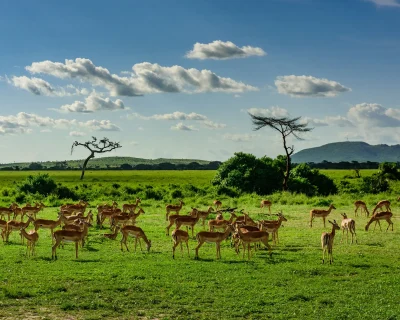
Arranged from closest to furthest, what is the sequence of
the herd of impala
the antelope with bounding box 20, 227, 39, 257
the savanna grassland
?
1. the savanna grassland
2. the herd of impala
3. the antelope with bounding box 20, 227, 39, 257

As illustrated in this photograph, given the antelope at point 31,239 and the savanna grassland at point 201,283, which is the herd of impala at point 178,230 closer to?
the antelope at point 31,239

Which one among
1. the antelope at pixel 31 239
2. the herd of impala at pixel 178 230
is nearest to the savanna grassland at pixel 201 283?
the antelope at pixel 31 239

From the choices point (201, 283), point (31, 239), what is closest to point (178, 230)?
point (201, 283)

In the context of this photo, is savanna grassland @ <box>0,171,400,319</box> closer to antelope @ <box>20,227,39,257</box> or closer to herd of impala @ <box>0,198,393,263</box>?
antelope @ <box>20,227,39,257</box>

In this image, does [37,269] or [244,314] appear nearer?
[244,314]

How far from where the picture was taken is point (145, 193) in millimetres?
41656

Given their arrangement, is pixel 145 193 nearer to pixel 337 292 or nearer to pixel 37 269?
pixel 37 269

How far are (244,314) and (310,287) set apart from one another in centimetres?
243

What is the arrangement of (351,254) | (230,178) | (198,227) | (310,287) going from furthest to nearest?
1. (230,178)
2. (198,227)
3. (351,254)
4. (310,287)

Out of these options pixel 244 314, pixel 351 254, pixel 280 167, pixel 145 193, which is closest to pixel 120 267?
pixel 244 314

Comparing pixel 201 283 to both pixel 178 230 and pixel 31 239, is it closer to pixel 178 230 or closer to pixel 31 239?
pixel 178 230

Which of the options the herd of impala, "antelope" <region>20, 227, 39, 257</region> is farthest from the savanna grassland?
the herd of impala

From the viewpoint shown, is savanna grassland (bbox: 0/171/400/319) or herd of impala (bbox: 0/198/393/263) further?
herd of impala (bbox: 0/198/393/263)

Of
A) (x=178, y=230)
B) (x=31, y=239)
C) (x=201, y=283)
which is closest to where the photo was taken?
(x=201, y=283)
